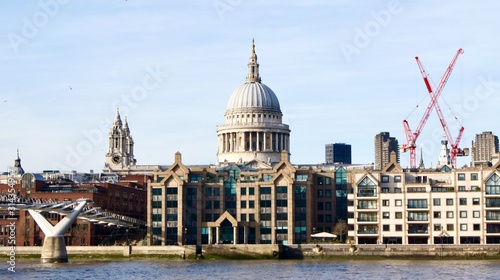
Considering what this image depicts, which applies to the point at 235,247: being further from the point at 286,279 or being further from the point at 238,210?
the point at 286,279

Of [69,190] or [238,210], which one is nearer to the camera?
[238,210]

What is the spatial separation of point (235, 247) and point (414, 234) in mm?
23108

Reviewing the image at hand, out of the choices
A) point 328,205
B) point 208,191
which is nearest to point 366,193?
point 328,205

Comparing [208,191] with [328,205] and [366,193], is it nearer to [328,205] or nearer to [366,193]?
[328,205]

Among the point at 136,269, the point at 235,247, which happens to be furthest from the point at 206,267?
the point at 235,247

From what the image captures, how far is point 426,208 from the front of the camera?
480 feet

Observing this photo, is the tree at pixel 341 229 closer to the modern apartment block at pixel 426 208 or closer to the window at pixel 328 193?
the modern apartment block at pixel 426 208

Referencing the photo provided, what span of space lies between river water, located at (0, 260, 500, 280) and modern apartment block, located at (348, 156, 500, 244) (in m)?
15.3

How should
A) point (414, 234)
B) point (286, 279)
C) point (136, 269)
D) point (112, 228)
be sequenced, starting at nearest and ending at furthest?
point (286, 279)
point (136, 269)
point (414, 234)
point (112, 228)

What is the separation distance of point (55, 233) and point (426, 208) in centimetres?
4529

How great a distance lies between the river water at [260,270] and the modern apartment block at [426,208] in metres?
15.3

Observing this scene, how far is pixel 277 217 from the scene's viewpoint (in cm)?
15138

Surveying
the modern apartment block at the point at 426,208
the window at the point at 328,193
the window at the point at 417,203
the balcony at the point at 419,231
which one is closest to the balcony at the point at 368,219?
the modern apartment block at the point at 426,208

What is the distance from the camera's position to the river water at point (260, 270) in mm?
105188
